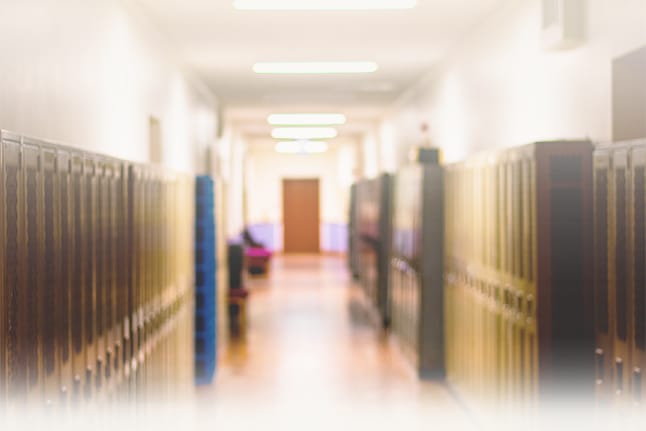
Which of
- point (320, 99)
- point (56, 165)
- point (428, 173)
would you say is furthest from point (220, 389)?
point (320, 99)

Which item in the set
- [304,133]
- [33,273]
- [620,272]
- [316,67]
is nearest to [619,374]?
[620,272]

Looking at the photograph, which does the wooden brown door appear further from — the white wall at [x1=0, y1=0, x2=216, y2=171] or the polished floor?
the white wall at [x1=0, y1=0, x2=216, y2=171]

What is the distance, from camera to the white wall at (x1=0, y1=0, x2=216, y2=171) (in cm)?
399

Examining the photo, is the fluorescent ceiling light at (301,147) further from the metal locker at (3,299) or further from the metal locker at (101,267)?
the metal locker at (3,299)

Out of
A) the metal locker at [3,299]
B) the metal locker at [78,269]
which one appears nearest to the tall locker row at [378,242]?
the metal locker at [78,269]

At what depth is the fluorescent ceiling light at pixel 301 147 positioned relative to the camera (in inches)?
912

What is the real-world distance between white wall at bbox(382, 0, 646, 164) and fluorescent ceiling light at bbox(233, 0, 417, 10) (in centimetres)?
91

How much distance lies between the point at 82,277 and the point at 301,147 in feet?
65.3

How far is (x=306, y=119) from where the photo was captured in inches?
683

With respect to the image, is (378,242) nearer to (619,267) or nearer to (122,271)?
(122,271)

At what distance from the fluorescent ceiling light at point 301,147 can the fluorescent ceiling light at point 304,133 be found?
44.1 inches

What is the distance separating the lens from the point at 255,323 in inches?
472

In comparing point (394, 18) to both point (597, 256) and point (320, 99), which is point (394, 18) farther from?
point (320, 99)

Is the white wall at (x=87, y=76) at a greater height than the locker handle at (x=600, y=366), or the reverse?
the white wall at (x=87, y=76)
